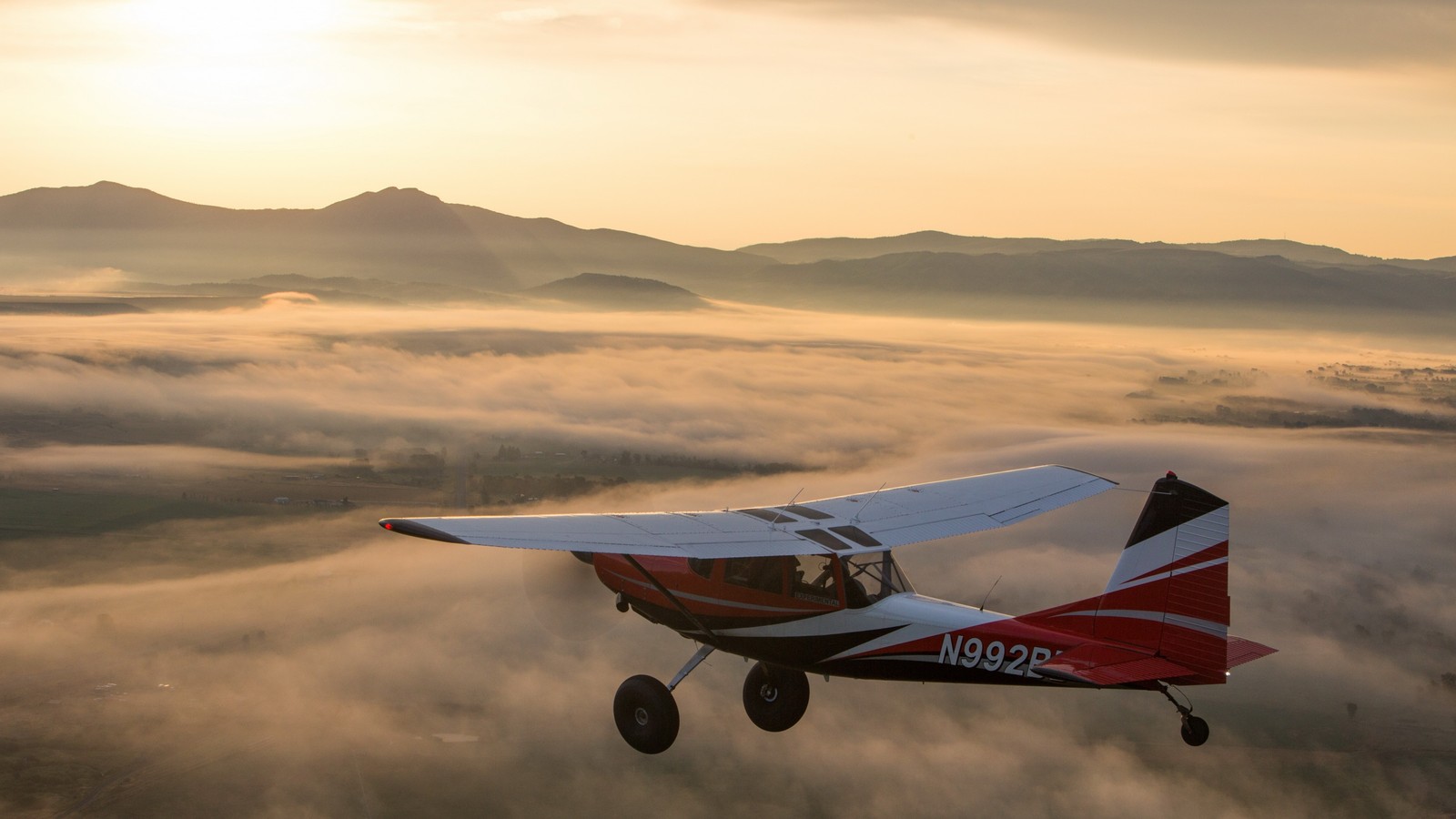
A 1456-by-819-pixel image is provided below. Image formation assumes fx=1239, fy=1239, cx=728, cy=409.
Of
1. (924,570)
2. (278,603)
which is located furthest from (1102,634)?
(278,603)

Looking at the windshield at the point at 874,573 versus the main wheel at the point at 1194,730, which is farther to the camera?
the windshield at the point at 874,573

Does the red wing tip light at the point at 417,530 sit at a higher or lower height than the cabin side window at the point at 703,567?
higher

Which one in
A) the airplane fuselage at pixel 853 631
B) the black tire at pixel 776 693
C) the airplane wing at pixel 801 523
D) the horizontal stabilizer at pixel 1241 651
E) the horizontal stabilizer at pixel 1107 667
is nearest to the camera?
the airplane wing at pixel 801 523

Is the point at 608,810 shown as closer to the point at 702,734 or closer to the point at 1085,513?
the point at 702,734

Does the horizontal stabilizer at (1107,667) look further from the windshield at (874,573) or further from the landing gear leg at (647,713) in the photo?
the landing gear leg at (647,713)

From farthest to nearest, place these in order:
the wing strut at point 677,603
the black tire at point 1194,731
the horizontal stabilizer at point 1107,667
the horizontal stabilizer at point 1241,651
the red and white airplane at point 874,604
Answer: the wing strut at point 677,603 → the red and white airplane at point 874,604 → the horizontal stabilizer at point 1241,651 → the horizontal stabilizer at point 1107,667 → the black tire at point 1194,731

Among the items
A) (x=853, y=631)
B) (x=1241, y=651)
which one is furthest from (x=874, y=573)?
(x=1241, y=651)

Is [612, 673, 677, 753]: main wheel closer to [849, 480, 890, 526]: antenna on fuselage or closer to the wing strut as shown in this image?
the wing strut

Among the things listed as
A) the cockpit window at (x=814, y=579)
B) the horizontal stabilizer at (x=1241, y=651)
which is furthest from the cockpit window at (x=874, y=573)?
the horizontal stabilizer at (x=1241, y=651)
